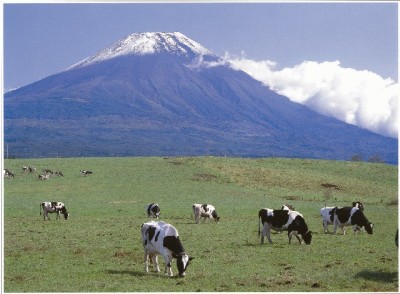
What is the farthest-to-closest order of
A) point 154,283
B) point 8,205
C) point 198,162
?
point 198,162 → point 8,205 → point 154,283

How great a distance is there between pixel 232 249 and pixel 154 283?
19.9 feet

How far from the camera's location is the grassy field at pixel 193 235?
14648 millimetres

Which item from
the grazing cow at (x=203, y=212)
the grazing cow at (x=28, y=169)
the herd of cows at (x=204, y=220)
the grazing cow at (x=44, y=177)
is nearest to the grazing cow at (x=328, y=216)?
the herd of cows at (x=204, y=220)

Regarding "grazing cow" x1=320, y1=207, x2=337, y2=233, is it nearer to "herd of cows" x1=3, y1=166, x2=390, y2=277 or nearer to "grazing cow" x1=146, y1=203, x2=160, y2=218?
"herd of cows" x1=3, y1=166, x2=390, y2=277

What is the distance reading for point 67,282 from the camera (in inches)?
577

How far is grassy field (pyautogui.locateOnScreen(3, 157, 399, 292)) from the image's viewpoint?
1465 cm

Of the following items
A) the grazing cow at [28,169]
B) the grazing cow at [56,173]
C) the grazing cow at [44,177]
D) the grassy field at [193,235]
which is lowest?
the grassy field at [193,235]

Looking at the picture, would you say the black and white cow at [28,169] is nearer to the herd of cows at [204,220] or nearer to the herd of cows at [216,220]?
the herd of cows at [204,220]

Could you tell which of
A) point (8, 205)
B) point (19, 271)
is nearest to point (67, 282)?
point (19, 271)

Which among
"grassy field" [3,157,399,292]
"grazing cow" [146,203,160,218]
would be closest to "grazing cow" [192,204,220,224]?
"grassy field" [3,157,399,292]

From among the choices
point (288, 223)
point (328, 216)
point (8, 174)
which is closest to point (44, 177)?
point (8, 174)

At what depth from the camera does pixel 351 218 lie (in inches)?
960

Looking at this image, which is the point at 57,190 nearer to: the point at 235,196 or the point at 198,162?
the point at 235,196

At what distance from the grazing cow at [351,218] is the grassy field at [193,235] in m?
0.49
